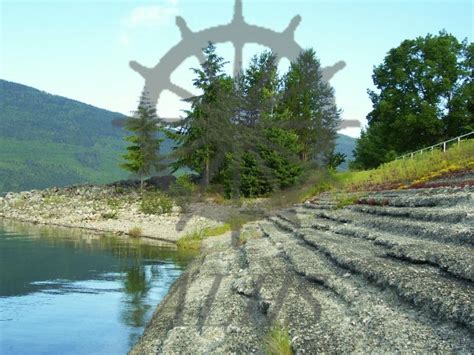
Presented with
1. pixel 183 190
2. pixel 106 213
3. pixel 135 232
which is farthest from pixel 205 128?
pixel 135 232

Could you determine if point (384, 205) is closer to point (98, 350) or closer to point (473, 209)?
point (473, 209)

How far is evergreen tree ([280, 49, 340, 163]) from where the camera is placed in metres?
55.0

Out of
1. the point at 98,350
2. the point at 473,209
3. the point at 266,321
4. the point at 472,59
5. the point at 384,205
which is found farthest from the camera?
the point at 472,59

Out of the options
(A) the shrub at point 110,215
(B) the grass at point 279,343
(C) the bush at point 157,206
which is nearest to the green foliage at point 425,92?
(C) the bush at point 157,206

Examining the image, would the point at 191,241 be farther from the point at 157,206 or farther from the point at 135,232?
the point at 157,206

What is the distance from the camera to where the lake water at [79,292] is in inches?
491

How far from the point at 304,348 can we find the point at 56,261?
19.2 meters

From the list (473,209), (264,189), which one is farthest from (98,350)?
(264,189)

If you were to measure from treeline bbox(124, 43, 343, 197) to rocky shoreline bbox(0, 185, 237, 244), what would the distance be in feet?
14.0

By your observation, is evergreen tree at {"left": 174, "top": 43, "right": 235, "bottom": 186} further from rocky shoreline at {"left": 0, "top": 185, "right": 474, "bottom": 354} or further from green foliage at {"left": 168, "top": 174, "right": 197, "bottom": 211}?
rocky shoreline at {"left": 0, "top": 185, "right": 474, "bottom": 354}

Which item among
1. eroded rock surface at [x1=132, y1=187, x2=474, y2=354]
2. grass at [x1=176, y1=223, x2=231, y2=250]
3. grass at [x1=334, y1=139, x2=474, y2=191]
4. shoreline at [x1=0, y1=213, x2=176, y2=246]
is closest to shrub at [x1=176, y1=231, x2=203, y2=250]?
grass at [x1=176, y1=223, x2=231, y2=250]

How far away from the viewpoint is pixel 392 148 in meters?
53.3

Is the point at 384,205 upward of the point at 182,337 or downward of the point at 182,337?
upward

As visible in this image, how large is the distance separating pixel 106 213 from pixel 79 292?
28.2 metres
